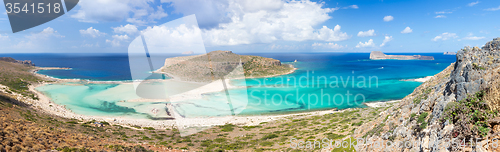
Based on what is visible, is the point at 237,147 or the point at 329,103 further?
the point at 329,103

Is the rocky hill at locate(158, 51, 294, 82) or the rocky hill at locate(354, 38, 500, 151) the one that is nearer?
the rocky hill at locate(354, 38, 500, 151)

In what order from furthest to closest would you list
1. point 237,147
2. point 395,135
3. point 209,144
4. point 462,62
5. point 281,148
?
1. point 209,144
2. point 237,147
3. point 281,148
4. point 395,135
5. point 462,62

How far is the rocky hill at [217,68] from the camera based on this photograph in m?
86.1

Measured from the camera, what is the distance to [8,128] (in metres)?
11.9

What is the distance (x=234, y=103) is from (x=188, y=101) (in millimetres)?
11004

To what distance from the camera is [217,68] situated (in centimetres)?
9325

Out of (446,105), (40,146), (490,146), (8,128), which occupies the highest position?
(446,105)

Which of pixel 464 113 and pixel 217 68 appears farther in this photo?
pixel 217 68

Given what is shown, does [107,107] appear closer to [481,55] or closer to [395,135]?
[395,135]

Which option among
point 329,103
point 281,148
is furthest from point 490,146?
point 329,103

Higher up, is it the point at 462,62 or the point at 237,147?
the point at 462,62

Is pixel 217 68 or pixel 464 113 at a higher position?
pixel 217 68

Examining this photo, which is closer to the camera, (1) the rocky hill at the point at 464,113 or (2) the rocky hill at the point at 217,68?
(1) the rocky hill at the point at 464,113

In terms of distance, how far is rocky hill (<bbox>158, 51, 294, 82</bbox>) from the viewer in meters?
86.1
